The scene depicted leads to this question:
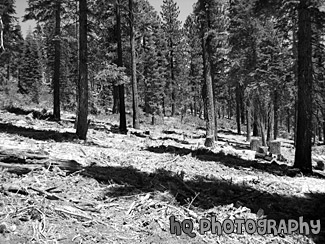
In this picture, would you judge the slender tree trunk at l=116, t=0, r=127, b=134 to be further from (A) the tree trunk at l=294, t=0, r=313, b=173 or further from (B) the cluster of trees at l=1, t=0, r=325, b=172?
(A) the tree trunk at l=294, t=0, r=313, b=173

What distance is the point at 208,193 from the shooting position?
6223 mm

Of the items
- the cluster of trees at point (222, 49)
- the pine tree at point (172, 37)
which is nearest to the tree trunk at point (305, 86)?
the cluster of trees at point (222, 49)

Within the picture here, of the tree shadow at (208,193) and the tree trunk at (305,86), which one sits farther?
the tree trunk at (305,86)

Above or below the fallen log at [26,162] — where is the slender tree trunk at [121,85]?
above

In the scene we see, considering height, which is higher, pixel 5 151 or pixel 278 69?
pixel 278 69

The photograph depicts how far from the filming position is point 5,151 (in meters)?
5.93

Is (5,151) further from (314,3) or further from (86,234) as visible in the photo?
(314,3)

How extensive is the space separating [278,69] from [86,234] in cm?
1995

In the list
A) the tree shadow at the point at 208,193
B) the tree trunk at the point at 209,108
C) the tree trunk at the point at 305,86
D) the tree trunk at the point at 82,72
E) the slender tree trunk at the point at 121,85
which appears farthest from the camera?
the slender tree trunk at the point at 121,85

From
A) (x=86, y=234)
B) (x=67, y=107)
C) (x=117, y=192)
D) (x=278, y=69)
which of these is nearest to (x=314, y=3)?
(x=117, y=192)

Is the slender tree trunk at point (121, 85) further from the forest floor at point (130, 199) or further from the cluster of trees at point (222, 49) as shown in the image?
the forest floor at point (130, 199)

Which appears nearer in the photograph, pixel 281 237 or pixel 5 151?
pixel 281 237

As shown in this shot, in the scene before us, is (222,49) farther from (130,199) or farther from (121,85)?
(130,199)

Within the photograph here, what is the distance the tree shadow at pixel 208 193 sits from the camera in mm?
5520
